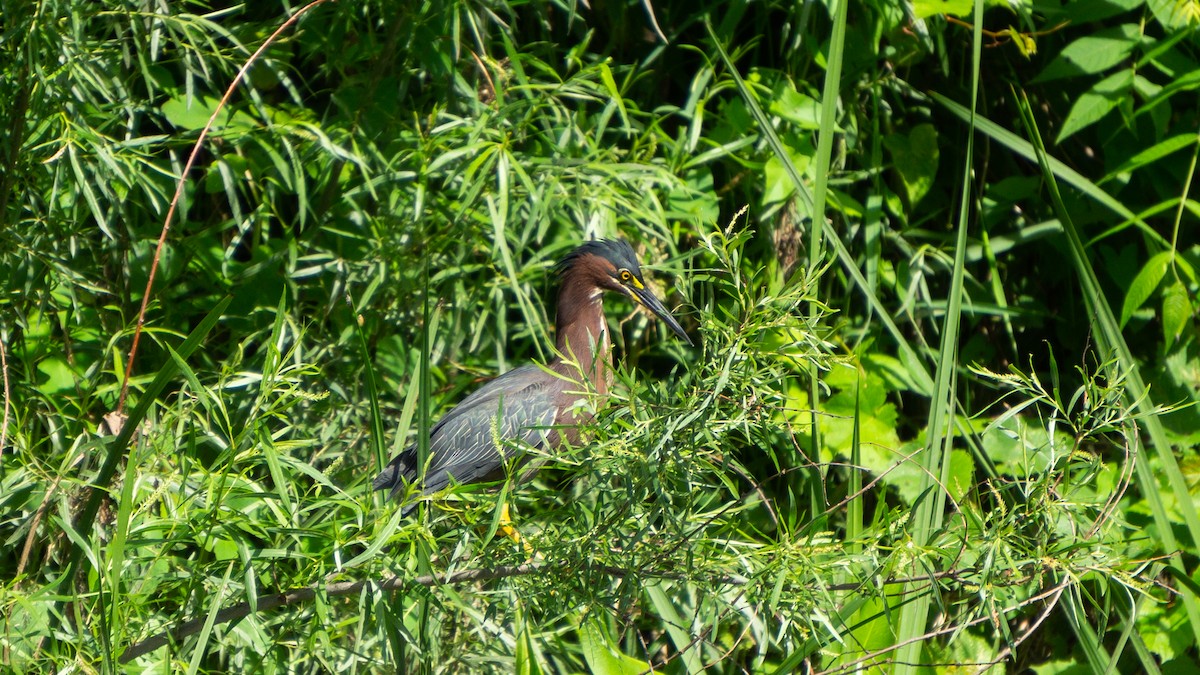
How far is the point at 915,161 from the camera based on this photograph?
287 cm

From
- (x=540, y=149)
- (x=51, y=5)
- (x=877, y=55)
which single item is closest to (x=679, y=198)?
(x=540, y=149)

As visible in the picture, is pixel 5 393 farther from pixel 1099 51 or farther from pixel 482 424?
pixel 1099 51

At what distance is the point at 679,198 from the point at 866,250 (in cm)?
50

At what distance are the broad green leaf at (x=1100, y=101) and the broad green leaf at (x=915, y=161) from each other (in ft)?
1.12

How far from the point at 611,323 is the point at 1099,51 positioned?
4.37 ft

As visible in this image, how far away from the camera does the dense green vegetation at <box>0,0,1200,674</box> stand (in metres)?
1.53

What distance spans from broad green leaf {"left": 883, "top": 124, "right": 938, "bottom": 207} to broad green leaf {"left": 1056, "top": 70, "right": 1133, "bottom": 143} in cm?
34

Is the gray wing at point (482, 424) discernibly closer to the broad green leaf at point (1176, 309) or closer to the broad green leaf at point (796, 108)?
the broad green leaf at point (796, 108)

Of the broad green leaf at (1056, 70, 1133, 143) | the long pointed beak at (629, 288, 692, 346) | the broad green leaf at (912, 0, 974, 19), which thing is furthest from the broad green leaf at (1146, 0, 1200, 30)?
the long pointed beak at (629, 288, 692, 346)

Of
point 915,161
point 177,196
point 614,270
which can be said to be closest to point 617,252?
point 614,270

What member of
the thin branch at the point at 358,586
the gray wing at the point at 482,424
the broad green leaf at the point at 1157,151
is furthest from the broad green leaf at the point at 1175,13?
the thin branch at the point at 358,586

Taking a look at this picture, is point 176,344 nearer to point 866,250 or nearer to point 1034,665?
point 866,250

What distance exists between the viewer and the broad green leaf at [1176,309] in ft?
8.32

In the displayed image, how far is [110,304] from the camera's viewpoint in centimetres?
254
